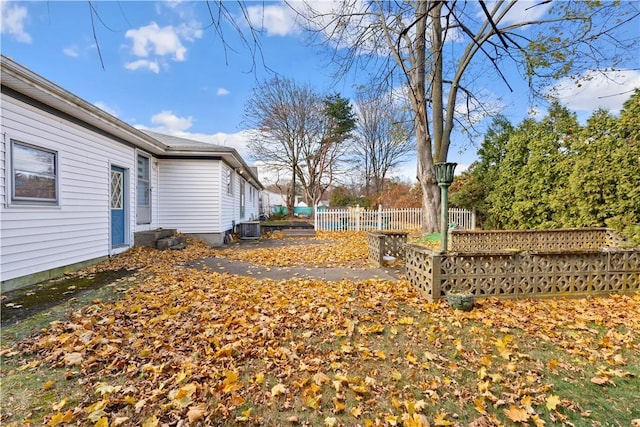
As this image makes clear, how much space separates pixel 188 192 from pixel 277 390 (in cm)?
901

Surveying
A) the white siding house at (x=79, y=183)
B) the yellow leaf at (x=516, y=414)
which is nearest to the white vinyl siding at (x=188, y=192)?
the white siding house at (x=79, y=183)

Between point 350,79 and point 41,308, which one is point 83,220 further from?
point 350,79

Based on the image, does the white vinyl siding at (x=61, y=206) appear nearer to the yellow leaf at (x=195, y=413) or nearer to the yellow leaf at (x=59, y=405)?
the yellow leaf at (x=59, y=405)

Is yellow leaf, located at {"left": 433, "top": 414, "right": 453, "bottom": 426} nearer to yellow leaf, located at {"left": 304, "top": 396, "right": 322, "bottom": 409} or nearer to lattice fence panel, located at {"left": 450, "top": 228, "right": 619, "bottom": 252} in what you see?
yellow leaf, located at {"left": 304, "top": 396, "right": 322, "bottom": 409}

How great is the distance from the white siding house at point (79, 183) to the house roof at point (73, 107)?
0.01 metres

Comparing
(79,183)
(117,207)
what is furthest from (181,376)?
(117,207)

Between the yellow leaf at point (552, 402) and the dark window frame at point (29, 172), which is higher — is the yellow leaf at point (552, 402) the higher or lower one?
the lower one

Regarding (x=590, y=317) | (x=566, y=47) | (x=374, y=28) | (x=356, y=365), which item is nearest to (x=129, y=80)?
(x=356, y=365)

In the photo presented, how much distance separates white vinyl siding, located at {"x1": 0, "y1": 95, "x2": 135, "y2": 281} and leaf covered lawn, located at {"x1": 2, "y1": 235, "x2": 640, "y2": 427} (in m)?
2.08

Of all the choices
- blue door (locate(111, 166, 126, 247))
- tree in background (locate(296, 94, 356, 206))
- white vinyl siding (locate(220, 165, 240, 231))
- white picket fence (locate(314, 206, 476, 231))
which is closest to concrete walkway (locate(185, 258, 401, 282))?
blue door (locate(111, 166, 126, 247))

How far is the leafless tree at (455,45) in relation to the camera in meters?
4.91

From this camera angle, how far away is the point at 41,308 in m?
3.71

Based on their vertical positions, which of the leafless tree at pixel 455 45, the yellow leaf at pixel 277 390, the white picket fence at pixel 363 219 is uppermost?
the leafless tree at pixel 455 45

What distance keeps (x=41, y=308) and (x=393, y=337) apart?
4.35 meters
